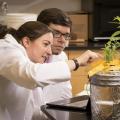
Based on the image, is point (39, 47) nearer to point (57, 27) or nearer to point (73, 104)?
point (73, 104)

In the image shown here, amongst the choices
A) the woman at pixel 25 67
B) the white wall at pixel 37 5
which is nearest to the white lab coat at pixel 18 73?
the woman at pixel 25 67

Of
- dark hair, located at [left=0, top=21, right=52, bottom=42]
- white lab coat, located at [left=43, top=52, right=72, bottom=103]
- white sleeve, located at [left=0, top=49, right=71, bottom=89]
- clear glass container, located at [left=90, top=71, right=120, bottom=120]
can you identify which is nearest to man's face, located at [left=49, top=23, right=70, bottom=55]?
white lab coat, located at [left=43, top=52, right=72, bottom=103]

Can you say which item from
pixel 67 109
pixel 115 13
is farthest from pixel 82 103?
pixel 115 13

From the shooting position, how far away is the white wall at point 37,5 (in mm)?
3587

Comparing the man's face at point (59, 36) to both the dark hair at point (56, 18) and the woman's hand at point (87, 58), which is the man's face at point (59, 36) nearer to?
the dark hair at point (56, 18)

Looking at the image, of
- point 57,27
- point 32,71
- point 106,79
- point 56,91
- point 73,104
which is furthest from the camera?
point 56,91

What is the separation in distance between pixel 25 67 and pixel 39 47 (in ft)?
0.73

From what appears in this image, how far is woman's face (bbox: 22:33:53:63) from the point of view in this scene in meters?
1.44

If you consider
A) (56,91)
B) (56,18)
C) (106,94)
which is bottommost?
(56,91)

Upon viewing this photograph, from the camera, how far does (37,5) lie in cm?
361

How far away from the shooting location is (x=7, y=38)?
4.70ft

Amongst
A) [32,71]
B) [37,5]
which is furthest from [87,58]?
[37,5]

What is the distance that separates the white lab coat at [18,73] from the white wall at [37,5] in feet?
7.13

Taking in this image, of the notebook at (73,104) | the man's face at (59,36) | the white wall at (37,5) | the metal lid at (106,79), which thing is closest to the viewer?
the metal lid at (106,79)
